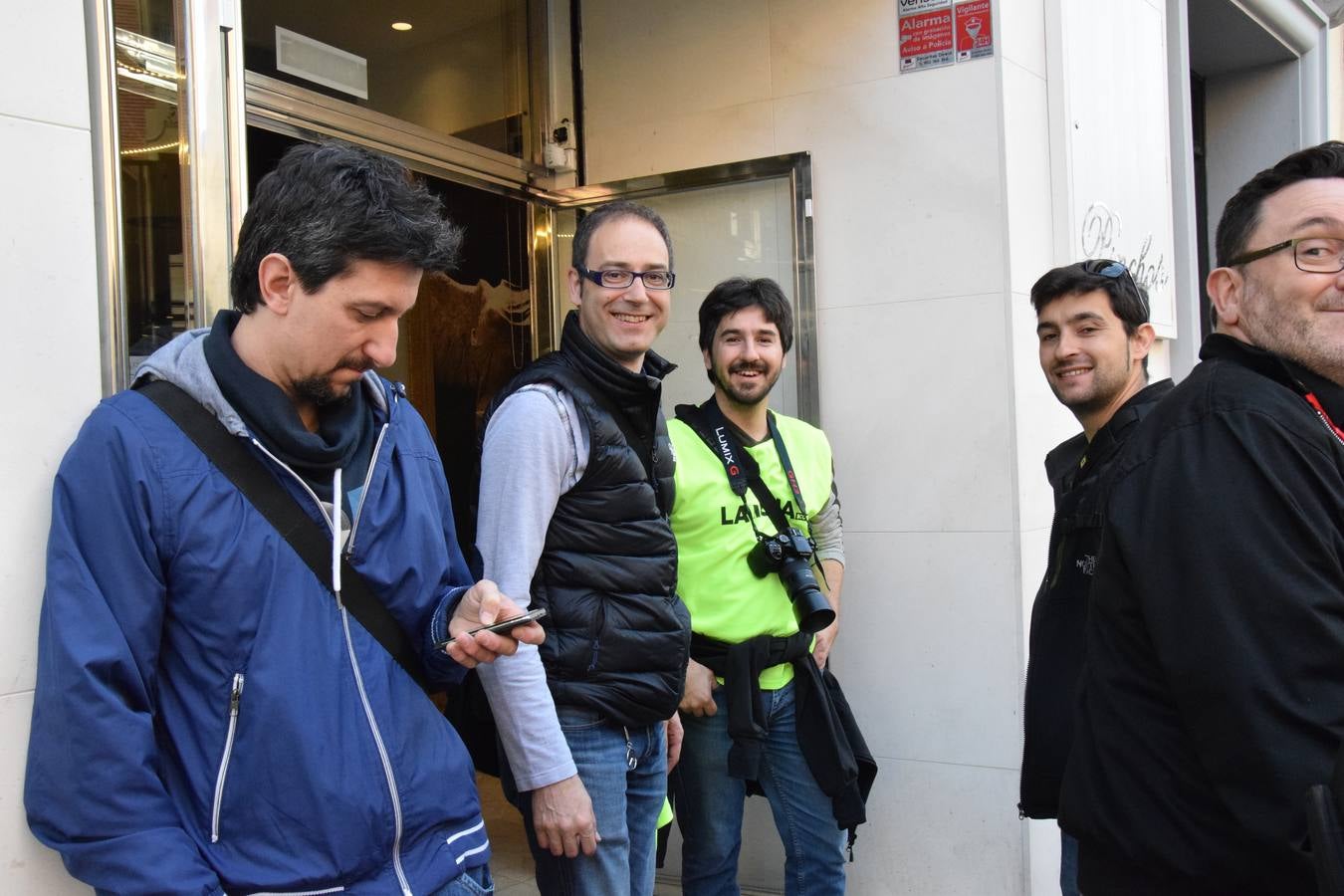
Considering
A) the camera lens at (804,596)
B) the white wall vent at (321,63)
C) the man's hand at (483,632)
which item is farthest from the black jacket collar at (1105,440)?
the white wall vent at (321,63)

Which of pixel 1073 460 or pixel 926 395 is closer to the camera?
pixel 1073 460

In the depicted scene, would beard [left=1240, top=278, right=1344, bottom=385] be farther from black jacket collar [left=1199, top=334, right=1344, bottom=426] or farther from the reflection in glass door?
the reflection in glass door

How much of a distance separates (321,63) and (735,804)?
2850 mm

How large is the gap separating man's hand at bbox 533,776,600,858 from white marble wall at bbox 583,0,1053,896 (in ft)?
7.07

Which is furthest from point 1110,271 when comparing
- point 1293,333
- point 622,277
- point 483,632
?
point 483,632

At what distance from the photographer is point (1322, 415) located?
5.99ft

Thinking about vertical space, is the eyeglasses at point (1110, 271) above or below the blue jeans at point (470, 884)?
Result: above

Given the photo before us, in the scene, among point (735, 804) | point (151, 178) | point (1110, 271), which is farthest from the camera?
point (735, 804)

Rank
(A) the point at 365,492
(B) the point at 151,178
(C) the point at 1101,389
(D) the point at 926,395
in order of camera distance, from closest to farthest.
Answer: (A) the point at 365,492 < (B) the point at 151,178 < (C) the point at 1101,389 < (D) the point at 926,395

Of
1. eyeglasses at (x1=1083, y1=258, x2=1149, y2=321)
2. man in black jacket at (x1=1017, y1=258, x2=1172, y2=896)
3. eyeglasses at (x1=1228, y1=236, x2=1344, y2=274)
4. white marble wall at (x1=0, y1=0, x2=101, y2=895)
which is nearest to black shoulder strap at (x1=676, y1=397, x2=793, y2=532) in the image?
man in black jacket at (x1=1017, y1=258, x2=1172, y2=896)

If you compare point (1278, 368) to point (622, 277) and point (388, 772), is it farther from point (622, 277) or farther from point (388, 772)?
point (388, 772)

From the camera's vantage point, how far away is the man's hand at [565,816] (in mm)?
2369

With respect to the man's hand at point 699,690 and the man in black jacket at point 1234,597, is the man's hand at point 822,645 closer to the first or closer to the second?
the man's hand at point 699,690

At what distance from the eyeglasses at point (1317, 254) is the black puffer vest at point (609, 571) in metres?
1.33
